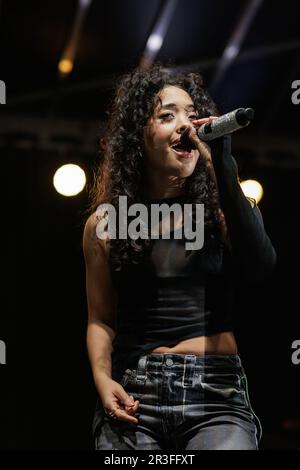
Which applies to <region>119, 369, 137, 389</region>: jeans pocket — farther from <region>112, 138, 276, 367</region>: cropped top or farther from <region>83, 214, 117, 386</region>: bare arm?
<region>83, 214, 117, 386</region>: bare arm

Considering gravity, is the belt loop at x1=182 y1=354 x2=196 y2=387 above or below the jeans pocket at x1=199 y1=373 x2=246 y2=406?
above

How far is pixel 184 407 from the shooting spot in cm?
141

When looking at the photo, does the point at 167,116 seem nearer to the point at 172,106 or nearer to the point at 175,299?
the point at 172,106

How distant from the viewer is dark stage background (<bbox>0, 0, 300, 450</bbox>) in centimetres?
374

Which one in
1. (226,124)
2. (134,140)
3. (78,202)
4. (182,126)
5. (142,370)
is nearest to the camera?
(226,124)

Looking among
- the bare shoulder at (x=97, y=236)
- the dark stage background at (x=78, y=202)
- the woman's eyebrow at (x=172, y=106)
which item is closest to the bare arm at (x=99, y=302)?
the bare shoulder at (x=97, y=236)

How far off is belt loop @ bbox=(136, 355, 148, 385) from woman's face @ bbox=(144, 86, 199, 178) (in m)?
0.46

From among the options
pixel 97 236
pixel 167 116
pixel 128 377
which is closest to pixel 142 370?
pixel 128 377

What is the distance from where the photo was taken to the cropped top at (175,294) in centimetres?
149

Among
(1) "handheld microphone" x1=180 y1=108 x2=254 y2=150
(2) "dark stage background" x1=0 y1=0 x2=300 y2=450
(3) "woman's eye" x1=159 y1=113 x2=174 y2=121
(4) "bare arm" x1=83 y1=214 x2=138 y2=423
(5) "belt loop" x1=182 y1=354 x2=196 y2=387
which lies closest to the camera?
(1) "handheld microphone" x1=180 y1=108 x2=254 y2=150

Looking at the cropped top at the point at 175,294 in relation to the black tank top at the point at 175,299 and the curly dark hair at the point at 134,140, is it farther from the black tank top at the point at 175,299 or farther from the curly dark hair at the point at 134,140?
the curly dark hair at the point at 134,140

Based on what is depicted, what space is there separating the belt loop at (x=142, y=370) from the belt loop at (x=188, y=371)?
0.09m

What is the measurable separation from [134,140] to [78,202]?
2397mm

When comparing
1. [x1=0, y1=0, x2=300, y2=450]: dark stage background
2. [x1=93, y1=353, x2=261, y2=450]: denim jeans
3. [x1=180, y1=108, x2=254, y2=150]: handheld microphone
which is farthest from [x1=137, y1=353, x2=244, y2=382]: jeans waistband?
[x1=0, y1=0, x2=300, y2=450]: dark stage background
